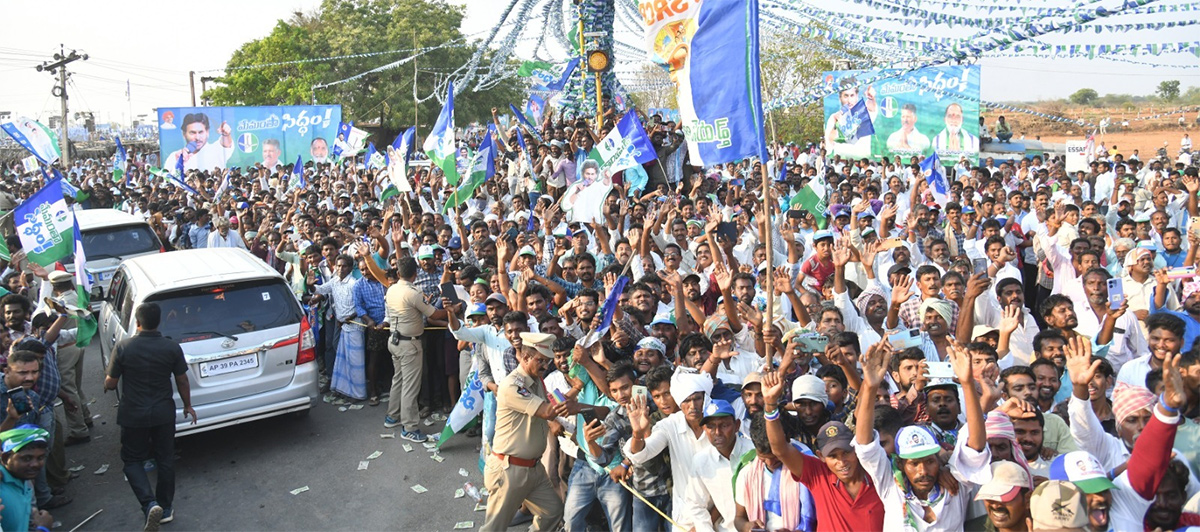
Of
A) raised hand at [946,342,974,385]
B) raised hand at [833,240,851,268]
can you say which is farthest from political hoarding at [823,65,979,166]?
raised hand at [946,342,974,385]

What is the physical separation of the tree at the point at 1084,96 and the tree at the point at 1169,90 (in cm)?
1045

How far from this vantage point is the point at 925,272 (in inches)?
253

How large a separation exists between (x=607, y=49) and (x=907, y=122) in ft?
40.4

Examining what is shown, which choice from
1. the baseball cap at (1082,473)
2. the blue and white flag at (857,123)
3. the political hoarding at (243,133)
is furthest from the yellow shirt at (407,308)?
the political hoarding at (243,133)

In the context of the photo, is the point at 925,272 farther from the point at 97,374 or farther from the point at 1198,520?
the point at 97,374

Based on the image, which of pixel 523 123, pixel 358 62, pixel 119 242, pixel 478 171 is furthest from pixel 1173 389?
pixel 358 62

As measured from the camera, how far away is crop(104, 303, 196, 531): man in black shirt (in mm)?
5852

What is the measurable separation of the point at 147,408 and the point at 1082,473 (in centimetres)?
543

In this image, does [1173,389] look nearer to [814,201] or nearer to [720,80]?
[720,80]

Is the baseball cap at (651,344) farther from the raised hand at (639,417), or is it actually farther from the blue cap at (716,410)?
the blue cap at (716,410)

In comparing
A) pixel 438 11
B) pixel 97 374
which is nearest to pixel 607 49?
pixel 97 374

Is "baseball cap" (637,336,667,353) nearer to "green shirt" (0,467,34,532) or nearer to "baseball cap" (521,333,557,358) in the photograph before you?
"baseball cap" (521,333,557,358)

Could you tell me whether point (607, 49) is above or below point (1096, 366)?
above

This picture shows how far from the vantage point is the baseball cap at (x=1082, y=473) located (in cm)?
328
